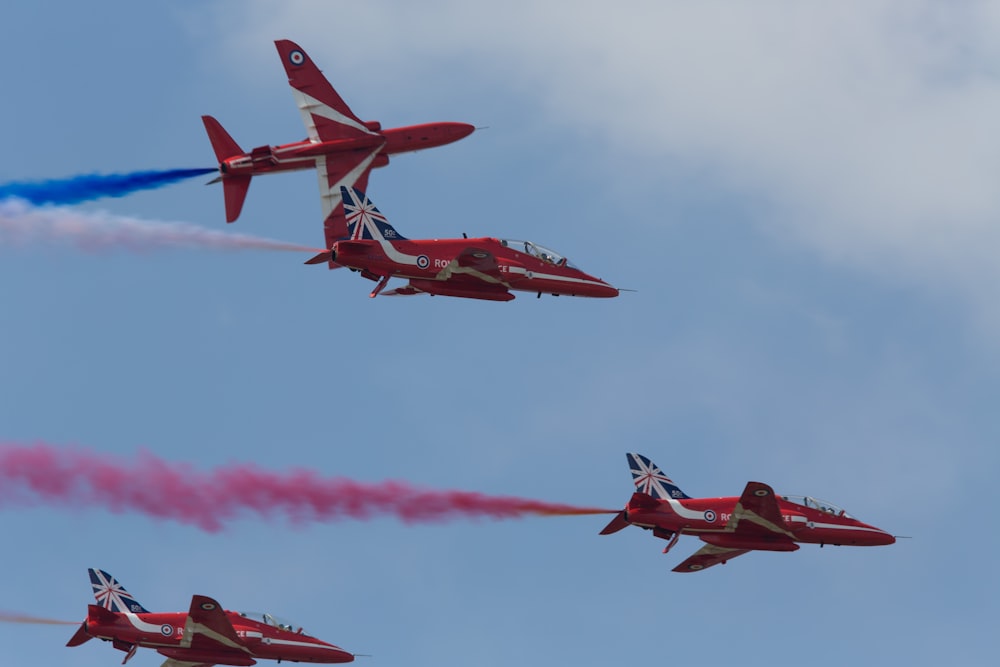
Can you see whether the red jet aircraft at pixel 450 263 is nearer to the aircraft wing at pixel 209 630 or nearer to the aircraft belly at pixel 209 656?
the aircraft wing at pixel 209 630

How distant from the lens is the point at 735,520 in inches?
3246

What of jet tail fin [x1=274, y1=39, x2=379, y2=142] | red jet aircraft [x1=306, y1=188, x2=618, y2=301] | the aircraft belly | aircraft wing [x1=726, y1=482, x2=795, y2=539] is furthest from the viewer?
jet tail fin [x1=274, y1=39, x2=379, y2=142]

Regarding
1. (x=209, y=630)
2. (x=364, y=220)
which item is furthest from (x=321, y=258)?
(x=209, y=630)

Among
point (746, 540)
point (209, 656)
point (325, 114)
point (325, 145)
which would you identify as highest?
point (325, 114)

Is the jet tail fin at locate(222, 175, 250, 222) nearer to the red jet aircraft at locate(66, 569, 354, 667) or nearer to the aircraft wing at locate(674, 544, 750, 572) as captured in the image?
the red jet aircraft at locate(66, 569, 354, 667)

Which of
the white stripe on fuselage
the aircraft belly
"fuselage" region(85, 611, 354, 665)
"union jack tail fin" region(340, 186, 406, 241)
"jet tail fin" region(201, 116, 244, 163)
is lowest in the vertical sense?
the aircraft belly

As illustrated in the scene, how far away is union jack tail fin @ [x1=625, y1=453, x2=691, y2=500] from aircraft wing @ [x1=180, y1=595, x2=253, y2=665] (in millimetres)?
15911

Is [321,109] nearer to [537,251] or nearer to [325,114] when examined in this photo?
[325,114]

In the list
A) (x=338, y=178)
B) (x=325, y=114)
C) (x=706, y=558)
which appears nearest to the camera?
(x=706, y=558)

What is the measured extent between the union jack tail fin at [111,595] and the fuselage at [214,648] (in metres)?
0.62

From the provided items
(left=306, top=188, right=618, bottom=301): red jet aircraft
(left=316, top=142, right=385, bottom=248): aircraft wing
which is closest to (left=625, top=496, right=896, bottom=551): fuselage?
(left=306, top=188, right=618, bottom=301): red jet aircraft

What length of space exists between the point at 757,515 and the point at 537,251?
41.6 ft

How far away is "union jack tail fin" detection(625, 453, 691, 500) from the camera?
3354 inches

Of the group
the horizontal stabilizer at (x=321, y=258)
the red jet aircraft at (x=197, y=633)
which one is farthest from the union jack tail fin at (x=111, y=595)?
the horizontal stabilizer at (x=321, y=258)
